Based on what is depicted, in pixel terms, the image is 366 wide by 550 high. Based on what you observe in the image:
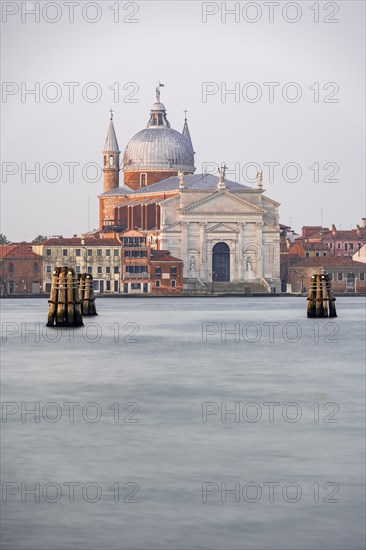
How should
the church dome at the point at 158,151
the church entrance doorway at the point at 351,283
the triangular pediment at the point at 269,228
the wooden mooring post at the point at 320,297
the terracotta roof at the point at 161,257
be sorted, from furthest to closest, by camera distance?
the church dome at the point at 158,151 → the triangular pediment at the point at 269,228 → the church entrance doorway at the point at 351,283 → the terracotta roof at the point at 161,257 → the wooden mooring post at the point at 320,297

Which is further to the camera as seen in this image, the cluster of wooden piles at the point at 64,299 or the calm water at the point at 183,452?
the cluster of wooden piles at the point at 64,299

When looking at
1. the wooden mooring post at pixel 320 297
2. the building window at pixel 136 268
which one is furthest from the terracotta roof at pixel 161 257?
the wooden mooring post at pixel 320 297

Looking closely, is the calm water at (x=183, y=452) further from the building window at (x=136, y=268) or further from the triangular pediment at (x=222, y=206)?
the triangular pediment at (x=222, y=206)

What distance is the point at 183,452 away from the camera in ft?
61.9

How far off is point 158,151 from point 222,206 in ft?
43.2

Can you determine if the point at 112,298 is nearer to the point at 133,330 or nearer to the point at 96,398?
the point at 133,330

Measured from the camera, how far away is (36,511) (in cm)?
1496

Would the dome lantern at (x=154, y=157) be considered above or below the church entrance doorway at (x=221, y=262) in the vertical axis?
above

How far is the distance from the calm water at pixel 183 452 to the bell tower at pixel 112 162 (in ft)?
299

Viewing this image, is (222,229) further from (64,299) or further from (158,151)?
(64,299)

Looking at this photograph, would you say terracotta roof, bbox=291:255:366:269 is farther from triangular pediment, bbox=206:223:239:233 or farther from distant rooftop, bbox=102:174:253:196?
distant rooftop, bbox=102:174:253:196

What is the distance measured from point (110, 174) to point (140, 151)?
4411mm

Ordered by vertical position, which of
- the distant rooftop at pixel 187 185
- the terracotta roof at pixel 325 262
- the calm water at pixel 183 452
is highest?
the distant rooftop at pixel 187 185

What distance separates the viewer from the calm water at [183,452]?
14328 mm
